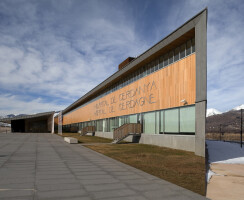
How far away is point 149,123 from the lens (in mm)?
21375

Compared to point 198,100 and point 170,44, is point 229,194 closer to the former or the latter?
point 198,100

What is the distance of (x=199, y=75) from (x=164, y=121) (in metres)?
5.67

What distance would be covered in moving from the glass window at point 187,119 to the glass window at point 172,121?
658 mm

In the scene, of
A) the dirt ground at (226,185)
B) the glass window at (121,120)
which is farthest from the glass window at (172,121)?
the glass window at (121,120)

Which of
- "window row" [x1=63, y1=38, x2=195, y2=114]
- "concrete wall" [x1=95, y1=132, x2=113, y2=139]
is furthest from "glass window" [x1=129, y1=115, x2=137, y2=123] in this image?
"concrete wall" [x1=95, y1=132, x2=113, y2=139]

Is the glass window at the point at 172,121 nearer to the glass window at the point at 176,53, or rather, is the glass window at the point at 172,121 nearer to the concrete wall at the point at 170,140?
the concrete wall at the point at 170,140

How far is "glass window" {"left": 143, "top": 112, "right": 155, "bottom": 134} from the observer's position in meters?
20.6

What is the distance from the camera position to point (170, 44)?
1794cm

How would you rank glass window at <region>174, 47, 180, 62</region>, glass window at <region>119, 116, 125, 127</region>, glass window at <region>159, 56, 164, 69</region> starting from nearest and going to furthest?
glass window at <region>174, 47, 180, 62</region>
glass window at <region>159, 56, 164, 69</region>
glass window at <region>119, 116, 125, 127</region>

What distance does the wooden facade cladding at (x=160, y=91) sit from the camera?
15955mm

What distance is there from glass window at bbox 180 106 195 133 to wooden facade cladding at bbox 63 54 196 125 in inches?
21.1

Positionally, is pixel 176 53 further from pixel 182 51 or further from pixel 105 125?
pixel 105 125

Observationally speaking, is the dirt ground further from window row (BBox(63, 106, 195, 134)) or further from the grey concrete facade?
window row (BBox(63, 106, 195, 134))

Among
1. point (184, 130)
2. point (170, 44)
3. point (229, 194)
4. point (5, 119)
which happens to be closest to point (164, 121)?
point (184, 130)
